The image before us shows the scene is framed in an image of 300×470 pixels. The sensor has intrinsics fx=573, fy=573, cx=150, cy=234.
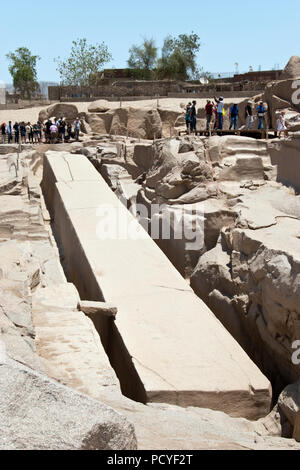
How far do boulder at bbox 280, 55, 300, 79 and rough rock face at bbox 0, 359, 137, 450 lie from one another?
1372 cm

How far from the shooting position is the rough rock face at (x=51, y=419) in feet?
6.78

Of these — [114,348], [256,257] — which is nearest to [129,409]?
[114,348]

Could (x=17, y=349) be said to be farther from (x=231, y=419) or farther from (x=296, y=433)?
(x=296, y=433)

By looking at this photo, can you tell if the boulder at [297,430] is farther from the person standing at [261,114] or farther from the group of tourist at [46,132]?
the group of tourist at [46,132]

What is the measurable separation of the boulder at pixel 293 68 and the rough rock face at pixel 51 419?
13.7m

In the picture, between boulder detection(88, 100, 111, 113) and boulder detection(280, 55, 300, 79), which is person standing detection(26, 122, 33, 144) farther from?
boulder detection(280, 55, 300, 79)

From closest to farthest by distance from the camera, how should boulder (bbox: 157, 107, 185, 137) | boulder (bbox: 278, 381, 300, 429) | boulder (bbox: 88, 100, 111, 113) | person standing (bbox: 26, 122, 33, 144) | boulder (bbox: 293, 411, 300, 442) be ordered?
boulder (bbox: 293, 411, 300, 442)
boulder (bbox: 278, 381, 300, 429)
person standing (bbox: 26, 122, 33, 144)
boulder (bbox: 157, 107, 185, 137)
boulder (bbox: 88, 100, 111, 113)

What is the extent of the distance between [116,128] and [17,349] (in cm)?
1573

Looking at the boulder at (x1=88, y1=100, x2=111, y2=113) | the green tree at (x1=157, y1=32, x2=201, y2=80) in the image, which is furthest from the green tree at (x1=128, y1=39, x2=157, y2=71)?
the boulder at (x1=88, y1=100, x2=111, y2=113)

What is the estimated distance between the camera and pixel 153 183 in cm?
897

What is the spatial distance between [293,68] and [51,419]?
14098mm

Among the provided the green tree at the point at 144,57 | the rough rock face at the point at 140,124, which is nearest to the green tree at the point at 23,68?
the green tree at the point at 144,57

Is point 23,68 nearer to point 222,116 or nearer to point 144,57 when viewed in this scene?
point 144,57

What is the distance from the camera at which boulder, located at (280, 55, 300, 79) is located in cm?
1467
